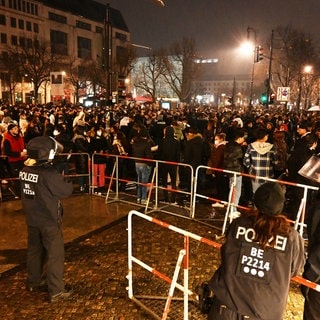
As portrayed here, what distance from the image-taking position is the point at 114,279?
5.65m

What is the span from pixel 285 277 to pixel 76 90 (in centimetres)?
5979

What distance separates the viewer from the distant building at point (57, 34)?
5919 centimetres

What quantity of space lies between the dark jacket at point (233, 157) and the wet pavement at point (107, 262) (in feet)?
4.04

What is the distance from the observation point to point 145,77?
232 ft

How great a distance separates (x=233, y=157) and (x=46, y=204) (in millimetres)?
4634

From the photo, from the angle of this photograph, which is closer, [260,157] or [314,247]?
[314,247]

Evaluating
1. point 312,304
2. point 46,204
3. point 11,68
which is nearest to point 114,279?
point 46,204

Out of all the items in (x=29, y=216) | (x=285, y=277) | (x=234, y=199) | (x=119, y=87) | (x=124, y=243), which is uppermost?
(x=119, y=87)

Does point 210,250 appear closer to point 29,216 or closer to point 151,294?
point 151,294

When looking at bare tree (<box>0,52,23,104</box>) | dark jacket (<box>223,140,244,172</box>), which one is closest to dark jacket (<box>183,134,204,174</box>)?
dark jacket (<box>223,140,244,172</box>)

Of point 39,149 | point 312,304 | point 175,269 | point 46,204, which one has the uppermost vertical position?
point 39,149

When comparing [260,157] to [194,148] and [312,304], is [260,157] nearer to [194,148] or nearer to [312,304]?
[194,148]

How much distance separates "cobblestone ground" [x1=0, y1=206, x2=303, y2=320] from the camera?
4.78 metres

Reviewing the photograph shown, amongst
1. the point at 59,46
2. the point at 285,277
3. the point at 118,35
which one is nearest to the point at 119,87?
the point at 285,277
